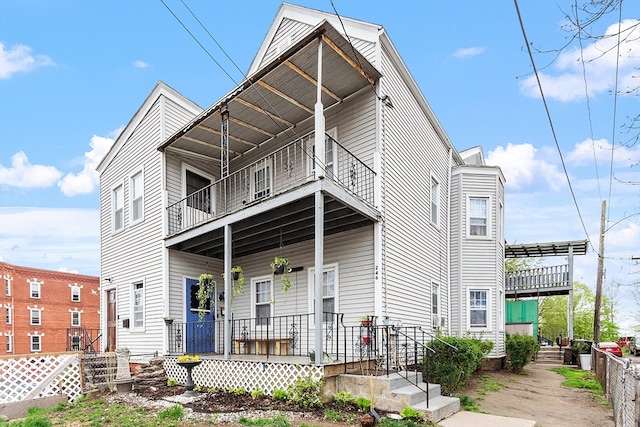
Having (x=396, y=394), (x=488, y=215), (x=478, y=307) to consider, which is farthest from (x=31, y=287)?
(x=396, y=394)

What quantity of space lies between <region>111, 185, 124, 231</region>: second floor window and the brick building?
2014 centimetres

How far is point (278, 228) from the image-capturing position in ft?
36.4

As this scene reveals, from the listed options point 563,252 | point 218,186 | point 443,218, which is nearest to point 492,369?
point 443,218

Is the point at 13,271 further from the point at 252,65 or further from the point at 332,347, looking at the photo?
the point at 332,347

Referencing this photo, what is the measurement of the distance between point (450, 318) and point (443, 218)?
340 cm

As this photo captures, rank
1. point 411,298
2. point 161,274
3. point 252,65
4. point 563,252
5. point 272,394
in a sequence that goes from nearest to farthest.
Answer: point 272,394, point 411,298, point 161,274, point 252,65, point 563,252

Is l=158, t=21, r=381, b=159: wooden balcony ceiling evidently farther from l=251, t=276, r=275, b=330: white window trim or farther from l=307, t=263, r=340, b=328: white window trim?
l=251, t=276, r=275, b=330: white window trim

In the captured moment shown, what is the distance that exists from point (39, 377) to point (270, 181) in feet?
24.1

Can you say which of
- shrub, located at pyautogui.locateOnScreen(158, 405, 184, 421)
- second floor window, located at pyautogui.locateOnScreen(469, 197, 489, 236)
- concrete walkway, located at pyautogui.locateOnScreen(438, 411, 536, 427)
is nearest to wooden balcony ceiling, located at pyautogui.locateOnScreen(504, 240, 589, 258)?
second floor window, located at pyautogui.locateOnScreen(469, 197, 489, 236)

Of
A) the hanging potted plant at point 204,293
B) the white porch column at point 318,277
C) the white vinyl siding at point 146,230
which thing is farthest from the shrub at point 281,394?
the white vinyl siding at point 146,230

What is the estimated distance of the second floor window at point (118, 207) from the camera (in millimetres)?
15570

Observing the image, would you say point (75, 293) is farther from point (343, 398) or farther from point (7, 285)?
point (343, 398)

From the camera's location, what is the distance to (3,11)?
7898mm

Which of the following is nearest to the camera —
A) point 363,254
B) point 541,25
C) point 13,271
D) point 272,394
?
point 541,25
